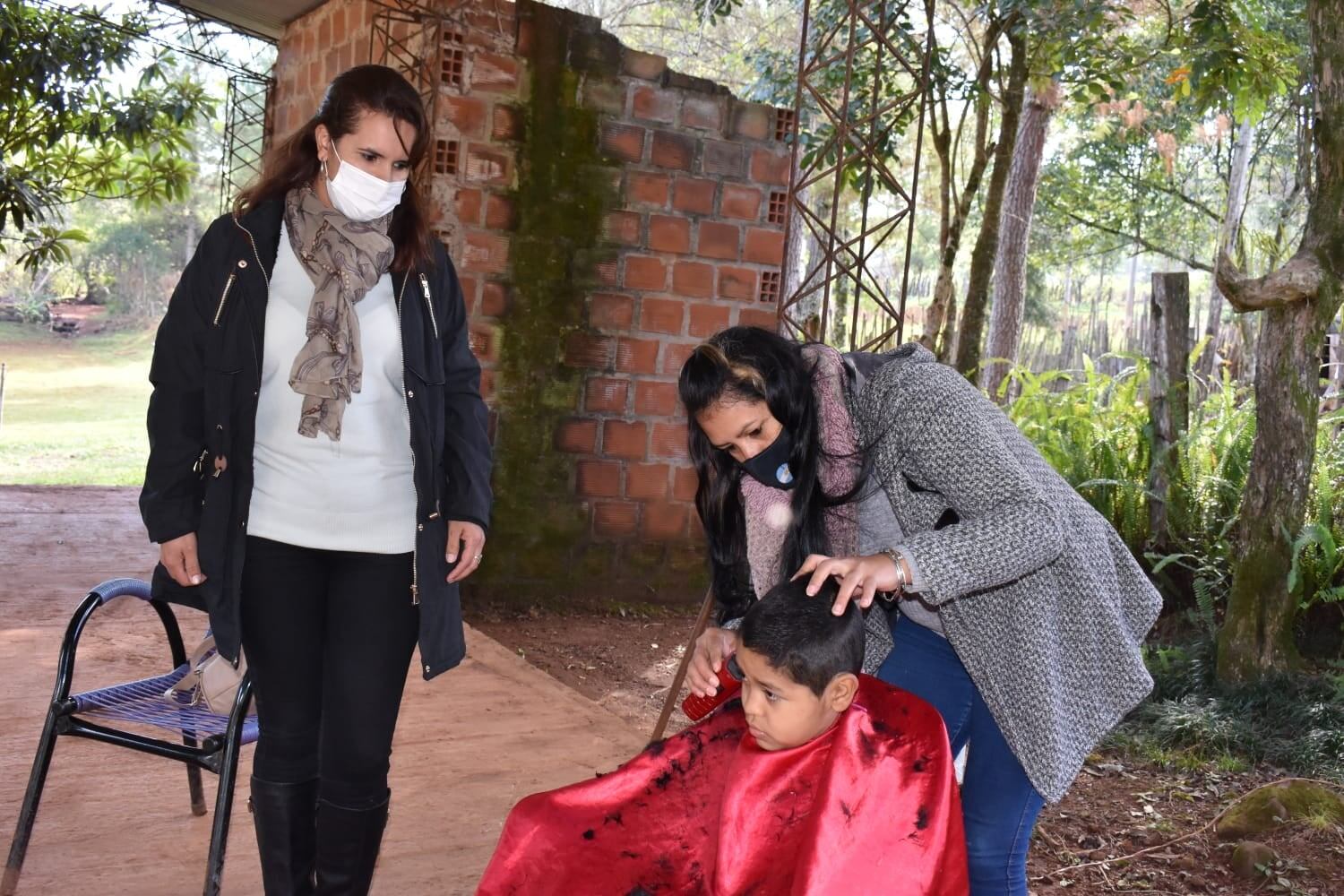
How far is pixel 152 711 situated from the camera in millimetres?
2764

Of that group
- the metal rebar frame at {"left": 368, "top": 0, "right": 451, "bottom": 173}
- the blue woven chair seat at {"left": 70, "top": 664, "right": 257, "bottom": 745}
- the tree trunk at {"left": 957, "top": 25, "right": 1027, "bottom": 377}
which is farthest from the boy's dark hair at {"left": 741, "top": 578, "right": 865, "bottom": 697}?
the tree trunk at {"left": 957, "top": 25, "right": 1027, "bottom": 377}

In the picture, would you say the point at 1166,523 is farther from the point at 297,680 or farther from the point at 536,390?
the point at 297,680

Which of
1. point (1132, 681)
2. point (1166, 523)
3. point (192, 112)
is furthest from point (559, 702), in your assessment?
point (192, 112)

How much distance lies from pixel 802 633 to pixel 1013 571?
0.33 m

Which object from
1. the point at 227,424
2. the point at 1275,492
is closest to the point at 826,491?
the point at 227,424

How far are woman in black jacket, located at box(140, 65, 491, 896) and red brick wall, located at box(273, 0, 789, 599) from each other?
3.56m

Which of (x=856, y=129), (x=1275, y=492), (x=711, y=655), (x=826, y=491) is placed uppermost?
(x=856, y=129)

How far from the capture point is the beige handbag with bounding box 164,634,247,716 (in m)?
2.61

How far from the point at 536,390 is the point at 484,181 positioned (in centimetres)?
102

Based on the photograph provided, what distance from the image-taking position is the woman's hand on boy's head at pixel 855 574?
1.82m

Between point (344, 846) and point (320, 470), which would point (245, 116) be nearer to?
point (320, 470)

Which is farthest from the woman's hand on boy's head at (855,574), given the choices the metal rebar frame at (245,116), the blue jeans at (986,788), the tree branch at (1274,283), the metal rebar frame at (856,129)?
the metal rebar frame at (245,116)

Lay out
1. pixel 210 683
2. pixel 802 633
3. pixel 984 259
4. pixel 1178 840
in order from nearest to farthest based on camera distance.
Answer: pixel 802 633 < pixel 210 683 < pixel 1178 840 < pixel 984 259

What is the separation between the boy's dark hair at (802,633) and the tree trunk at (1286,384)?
10.9 ft
